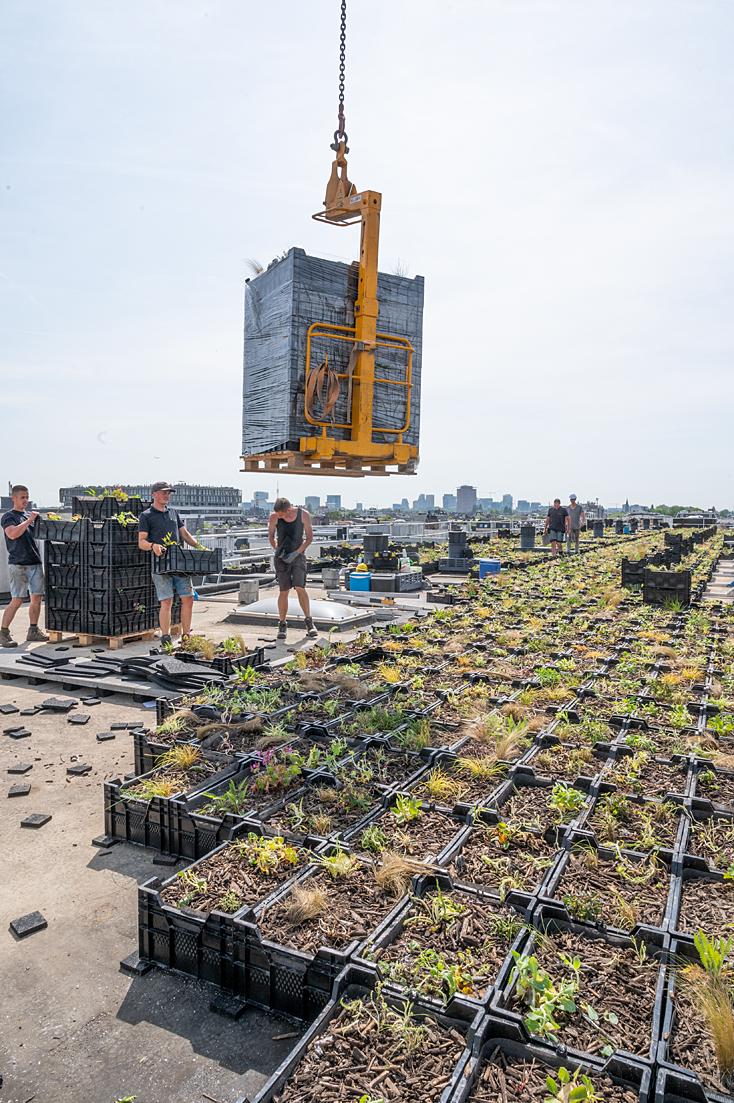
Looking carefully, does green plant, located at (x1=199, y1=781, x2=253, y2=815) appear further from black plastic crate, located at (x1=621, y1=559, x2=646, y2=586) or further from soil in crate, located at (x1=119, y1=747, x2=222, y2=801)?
black plastic crate, located at (x1=621, y1=559, x2=646, y2=586)

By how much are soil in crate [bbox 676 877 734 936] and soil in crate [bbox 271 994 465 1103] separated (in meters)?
1.24

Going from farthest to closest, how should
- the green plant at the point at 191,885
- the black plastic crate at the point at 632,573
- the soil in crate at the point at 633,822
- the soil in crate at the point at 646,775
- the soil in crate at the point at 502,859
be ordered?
the black plastic crate at the point at 632,573
the soil in crate at the point at 646,775
the soil in crate at the point at 633,822
the soil in crate at the point at 502,859
the green plant at the point at 191,885

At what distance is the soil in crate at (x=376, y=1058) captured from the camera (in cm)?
204

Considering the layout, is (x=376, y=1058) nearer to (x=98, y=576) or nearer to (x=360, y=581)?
(x=98, y=576)

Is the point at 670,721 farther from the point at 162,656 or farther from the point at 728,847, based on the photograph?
the point at 162,656

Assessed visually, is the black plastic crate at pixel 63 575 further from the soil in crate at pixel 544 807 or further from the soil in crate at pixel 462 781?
the soil in crate at pixel 544 807

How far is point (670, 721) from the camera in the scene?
17.9 ft

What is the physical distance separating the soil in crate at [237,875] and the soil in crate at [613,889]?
50.1 inches

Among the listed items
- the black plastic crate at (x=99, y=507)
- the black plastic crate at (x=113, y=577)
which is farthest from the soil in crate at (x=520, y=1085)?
the black plastic crate at (x=99, y=507)

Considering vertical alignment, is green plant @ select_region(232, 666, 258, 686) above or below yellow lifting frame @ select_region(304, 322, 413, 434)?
below

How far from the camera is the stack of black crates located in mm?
8102

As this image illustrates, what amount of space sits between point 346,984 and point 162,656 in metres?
5.30

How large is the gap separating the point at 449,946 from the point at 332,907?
54cm

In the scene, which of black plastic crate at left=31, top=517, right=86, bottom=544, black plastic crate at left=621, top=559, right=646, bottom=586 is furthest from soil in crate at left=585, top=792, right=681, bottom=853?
black plastic crate at left=621, top=559, right=646, bottom=586
